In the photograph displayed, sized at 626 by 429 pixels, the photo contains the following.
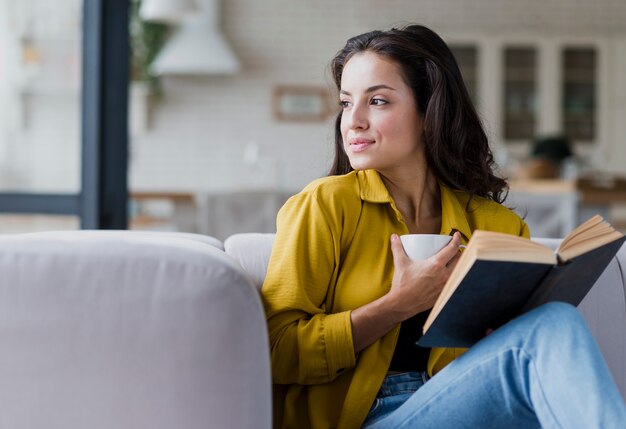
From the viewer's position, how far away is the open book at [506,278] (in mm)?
1256

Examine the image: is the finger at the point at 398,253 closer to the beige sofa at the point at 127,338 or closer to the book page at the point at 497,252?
the book page at the point at 497,252

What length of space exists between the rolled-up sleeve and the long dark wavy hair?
11.6 inches

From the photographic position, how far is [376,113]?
1684 mm

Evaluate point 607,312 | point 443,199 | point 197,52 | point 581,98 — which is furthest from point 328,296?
point 581,98

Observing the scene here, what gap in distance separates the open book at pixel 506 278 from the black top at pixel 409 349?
19 centimetres

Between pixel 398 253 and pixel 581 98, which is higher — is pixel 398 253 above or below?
below

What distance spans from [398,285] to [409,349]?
0.70ft

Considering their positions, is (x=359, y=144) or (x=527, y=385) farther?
(x=359, y=144)

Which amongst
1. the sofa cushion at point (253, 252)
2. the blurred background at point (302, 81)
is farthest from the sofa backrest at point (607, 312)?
the blurred background at point (302, 81)

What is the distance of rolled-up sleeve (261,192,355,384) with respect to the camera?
1.52 meters

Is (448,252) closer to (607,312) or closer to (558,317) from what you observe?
(558,317)

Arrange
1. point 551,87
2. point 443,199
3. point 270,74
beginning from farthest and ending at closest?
point 270,74 < point 551,87 < point 443,199

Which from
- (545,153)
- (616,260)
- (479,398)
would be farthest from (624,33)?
(479,398)

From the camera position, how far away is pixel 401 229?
1.70 m
